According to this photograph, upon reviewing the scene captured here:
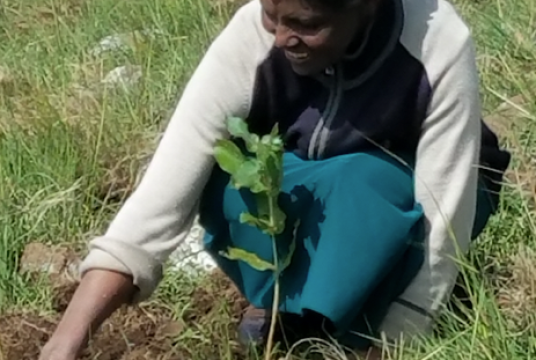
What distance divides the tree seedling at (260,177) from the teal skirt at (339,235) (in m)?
0.07

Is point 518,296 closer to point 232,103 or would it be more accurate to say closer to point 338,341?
point 338,341

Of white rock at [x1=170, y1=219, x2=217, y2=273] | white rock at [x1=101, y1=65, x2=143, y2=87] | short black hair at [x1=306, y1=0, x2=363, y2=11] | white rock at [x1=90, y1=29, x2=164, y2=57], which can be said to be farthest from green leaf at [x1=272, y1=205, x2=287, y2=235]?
white rock at [x1=90, y1=29, x2=164, y2=57]

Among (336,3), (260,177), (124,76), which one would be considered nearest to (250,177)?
(260,177)

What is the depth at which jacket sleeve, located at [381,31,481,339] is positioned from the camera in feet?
7.06

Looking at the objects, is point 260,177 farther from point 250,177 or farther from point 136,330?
point 136,330

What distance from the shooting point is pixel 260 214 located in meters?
2.12

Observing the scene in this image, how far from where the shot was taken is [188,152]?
2154mm

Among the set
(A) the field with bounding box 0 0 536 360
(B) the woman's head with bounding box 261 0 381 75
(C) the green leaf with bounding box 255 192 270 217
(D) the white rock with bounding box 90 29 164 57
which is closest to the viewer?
(B) the woman's head with bounding box 261 0 381 75

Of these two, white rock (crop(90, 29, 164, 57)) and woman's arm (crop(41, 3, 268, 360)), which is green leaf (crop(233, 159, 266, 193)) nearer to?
woman's arm (crop(41, 3, 268, 360))

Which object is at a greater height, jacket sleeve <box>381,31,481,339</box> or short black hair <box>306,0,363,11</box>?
short black hair <box>306,0,363,11</box>

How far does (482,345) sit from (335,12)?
1.80 ft

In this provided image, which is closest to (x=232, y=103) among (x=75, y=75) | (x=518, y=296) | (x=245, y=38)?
(x=245, y=38)

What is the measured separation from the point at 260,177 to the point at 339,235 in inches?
7.3

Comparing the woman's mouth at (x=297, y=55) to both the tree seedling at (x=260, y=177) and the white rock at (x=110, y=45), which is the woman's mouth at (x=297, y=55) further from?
the white rock at (x=110, y=45)
